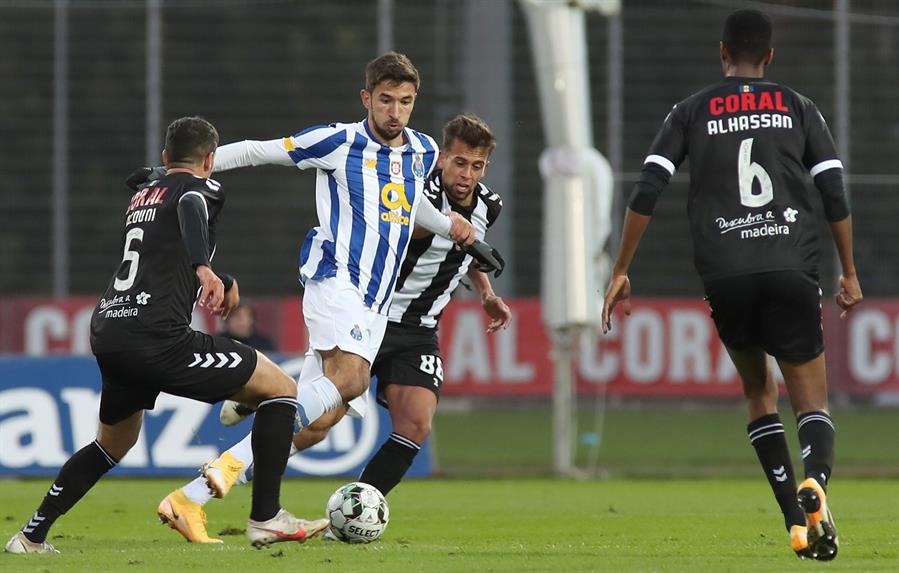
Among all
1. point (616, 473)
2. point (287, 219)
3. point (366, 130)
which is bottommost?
point (616, 473)

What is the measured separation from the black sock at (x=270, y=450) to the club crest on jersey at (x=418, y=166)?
4.29 feet

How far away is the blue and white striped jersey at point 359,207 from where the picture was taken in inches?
297

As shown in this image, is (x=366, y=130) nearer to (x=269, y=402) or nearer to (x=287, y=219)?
(x=269, y=402)

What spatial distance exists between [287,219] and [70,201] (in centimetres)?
260

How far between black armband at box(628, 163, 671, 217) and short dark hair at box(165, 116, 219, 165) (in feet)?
5.64

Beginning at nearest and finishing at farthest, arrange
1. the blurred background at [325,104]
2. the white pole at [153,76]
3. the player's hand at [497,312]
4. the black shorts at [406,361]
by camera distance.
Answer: the black shorts at [406,361], the player's hand at [497,312], the blurred background at [325,104], the white pole at [153,76]

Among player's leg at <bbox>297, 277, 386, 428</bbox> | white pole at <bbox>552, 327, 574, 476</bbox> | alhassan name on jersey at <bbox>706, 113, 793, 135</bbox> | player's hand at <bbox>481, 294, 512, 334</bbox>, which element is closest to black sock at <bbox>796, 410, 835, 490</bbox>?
alhassan name on jersey at <bbox>706, 113, 793, 135</bbox>

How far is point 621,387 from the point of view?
1683 centimetres

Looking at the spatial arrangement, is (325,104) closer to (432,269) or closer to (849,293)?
(432,269)

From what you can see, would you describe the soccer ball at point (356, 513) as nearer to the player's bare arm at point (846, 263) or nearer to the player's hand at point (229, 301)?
the player's hand at point (229, 301)

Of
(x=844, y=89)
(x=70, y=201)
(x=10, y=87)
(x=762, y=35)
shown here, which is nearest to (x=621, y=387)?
(x=844, y=89)

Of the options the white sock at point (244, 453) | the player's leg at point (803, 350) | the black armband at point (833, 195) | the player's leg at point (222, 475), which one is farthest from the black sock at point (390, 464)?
the black armband at point (833, 195)

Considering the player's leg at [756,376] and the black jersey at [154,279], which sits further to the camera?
the player's leg at [756,376]

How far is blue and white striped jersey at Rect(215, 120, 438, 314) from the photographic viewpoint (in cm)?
755
